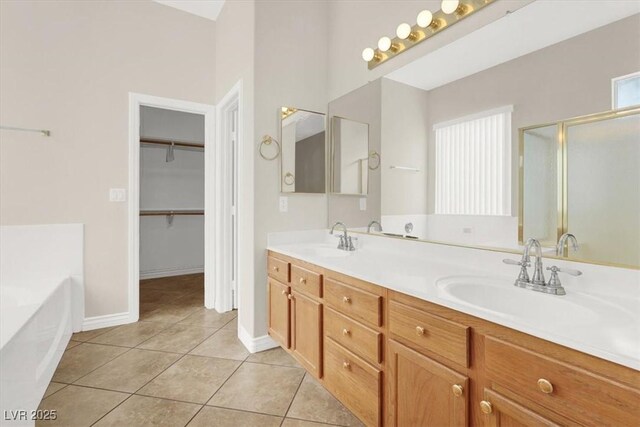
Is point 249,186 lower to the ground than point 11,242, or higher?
higher

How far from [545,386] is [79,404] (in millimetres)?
2192

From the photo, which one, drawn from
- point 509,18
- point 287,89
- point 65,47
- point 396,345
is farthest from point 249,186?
point 65,47

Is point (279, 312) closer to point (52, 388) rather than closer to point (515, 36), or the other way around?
point (52, 388)

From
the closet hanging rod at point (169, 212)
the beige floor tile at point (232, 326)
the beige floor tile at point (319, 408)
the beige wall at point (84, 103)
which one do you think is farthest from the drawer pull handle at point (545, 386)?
the closet hanging rod at point (169, 212)

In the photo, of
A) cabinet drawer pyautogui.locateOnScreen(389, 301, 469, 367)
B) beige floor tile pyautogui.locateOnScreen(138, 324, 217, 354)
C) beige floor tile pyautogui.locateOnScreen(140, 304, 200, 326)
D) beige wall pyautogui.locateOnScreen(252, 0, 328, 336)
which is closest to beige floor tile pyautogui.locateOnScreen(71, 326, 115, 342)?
beige floor tile pyautogui.locateOnScreen(140, 304, 200, 326)

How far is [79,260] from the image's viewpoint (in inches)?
103

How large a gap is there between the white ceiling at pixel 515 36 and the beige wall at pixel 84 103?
2.43m

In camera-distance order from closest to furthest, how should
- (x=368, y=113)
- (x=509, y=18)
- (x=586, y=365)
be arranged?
1. (x=586, y=365)
2. (x=509, y=18)
3. (x=368, y=113)

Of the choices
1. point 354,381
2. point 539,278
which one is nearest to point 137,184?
point 354,381

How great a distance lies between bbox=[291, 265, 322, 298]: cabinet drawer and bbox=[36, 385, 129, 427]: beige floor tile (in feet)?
3.82

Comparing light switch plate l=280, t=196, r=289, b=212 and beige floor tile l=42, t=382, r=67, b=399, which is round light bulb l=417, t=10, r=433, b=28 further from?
beige floor tile l=42, t=382, r=67, b=399

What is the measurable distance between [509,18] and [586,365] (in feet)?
4.64

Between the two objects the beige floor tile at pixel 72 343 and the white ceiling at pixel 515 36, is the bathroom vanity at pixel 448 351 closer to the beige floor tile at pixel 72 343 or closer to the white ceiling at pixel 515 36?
the white ceiling at pixel 515 36

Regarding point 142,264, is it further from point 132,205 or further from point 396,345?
point 396,345
